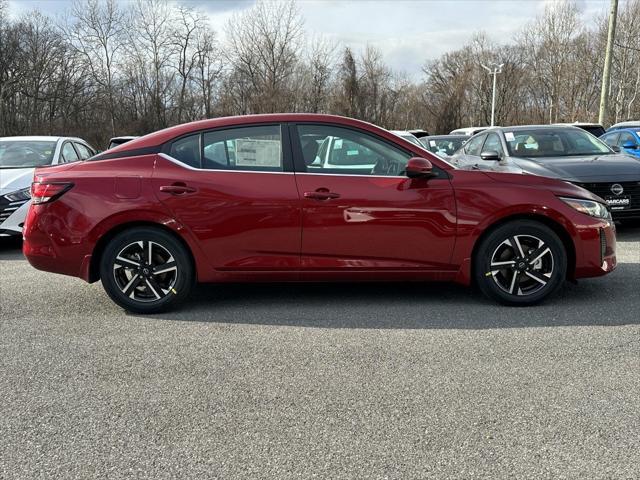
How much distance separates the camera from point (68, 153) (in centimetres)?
983

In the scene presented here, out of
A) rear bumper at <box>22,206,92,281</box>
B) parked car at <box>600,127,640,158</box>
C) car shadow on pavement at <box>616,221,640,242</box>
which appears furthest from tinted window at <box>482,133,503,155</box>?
rear bumper at <box>22,206,92,281</box>

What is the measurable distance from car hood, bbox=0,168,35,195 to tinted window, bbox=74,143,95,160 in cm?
192

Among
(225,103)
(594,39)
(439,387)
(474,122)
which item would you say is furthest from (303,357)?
(474,122)

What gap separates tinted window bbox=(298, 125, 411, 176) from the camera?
4.73 metres

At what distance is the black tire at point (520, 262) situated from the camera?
476 centimetres

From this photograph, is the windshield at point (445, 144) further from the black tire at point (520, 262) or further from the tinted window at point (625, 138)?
the black tire at point (520, 262)

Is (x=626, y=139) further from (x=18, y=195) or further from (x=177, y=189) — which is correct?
(x=18, y=195)

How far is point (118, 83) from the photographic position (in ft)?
153

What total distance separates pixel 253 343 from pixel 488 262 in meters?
2.09

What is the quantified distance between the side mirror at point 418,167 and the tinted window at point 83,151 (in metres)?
7.64

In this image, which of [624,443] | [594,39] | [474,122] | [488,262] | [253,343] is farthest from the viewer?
[474,122]

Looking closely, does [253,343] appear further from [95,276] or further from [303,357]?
[95,276]

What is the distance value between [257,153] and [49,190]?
1.72 m

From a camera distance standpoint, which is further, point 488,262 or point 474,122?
point 474,122
